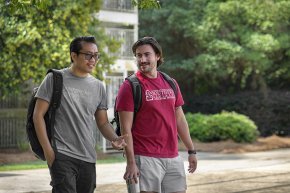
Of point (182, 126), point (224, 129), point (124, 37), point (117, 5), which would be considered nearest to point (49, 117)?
point (182, 126)

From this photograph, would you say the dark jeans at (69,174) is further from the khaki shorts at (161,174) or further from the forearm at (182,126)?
the forearm at (182,126)

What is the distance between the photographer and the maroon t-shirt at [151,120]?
5.93 metres

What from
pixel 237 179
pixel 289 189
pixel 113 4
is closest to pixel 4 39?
pixel 113 4

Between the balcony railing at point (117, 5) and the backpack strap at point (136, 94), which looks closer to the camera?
the backpack strap at point (136, 94)

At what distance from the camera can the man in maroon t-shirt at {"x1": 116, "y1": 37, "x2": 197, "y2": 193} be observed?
5.91 m

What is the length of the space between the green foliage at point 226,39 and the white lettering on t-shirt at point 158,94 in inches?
910

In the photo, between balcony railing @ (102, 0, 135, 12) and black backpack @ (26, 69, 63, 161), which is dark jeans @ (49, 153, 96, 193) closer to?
black backpack @ (26, 69, 63, 161)

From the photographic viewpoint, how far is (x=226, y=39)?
31422mm

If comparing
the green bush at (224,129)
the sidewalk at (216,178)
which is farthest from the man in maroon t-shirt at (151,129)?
the green bush at (224,129)

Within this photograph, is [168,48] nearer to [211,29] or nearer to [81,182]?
[211,29]

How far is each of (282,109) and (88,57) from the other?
→ 84.7ft

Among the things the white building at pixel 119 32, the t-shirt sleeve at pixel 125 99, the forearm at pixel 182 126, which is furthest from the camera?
the white building at pixel 119 32

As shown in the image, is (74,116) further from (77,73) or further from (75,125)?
(77,73)

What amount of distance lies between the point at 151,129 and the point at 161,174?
0.37 m
